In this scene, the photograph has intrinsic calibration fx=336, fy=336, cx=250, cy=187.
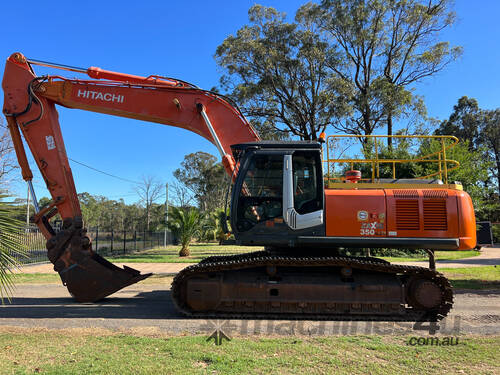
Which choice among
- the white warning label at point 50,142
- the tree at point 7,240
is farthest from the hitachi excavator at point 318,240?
the white warning label at point 50,142

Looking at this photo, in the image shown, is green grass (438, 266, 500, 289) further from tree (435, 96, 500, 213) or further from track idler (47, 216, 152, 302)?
tree (435, 96, 500, 213)

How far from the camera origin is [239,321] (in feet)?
19.2

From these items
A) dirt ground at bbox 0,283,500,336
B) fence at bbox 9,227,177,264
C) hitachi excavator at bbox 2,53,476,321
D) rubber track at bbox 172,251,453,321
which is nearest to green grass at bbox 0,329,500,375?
dirt ground at bbox 0,283,500,336

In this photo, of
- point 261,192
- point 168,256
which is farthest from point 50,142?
point 168,256

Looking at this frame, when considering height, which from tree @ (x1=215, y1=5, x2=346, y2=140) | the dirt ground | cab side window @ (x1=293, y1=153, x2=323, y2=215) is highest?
tree @ (x1=215, y1=5, x2=346, y2=140)

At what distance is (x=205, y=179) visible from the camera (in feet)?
187

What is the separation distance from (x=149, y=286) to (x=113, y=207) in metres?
76.3

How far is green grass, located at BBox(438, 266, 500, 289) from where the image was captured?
9677mm

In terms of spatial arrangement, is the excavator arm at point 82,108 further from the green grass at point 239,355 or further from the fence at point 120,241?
the fence at point 120,241

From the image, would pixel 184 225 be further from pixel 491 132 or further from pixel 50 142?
pixel 491 132


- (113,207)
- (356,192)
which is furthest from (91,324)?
(113,207)

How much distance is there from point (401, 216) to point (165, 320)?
4654 mm

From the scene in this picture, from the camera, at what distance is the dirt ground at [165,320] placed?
5418 millimetres

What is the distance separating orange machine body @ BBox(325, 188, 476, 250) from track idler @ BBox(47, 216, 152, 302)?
4208 millimetres
